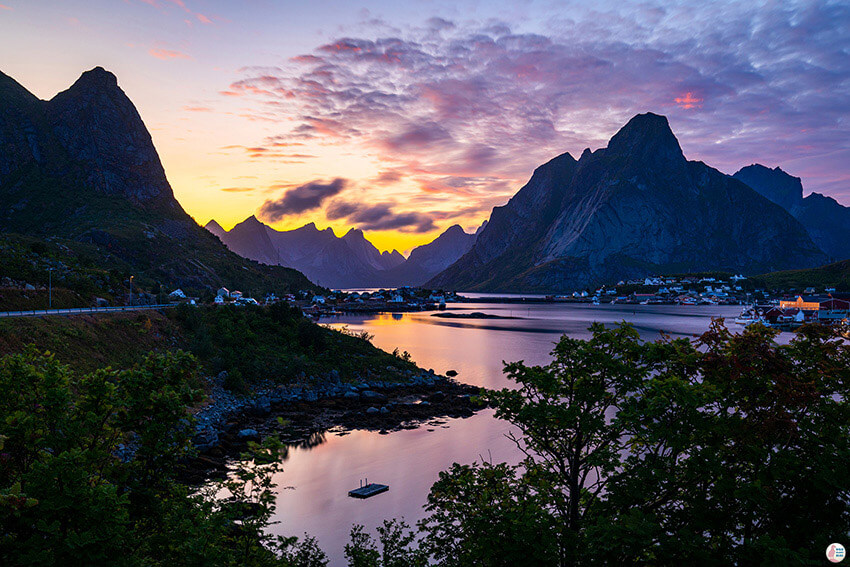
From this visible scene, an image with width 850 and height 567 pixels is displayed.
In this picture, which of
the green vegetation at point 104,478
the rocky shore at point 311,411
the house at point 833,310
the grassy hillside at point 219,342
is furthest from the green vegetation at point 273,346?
the house at point 833,310

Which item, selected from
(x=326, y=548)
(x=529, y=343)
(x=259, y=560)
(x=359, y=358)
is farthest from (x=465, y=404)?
(x=529, y=343)

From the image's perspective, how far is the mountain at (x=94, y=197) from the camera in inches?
5615

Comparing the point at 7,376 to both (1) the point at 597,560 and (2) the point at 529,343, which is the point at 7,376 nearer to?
(1) the point at 597,560

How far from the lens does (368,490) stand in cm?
3303

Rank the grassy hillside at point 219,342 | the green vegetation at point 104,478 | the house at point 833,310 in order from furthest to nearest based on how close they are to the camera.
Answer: the house at point 833,310 < the grassy hillside at point 219,342 < the green vegetation at point 104,478

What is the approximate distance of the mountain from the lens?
468 feet

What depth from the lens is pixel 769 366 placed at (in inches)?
399

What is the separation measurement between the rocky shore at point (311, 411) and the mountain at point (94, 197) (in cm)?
9790

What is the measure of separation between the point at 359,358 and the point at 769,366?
6104 centimetres

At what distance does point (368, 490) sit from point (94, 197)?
7297 inches

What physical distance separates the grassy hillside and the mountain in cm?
7845

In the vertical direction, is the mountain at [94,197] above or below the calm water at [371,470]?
above

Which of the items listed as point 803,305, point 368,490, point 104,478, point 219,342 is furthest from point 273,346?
point 803,305

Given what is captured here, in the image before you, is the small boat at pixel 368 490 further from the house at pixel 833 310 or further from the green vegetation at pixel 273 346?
the house at pixel 833 310
